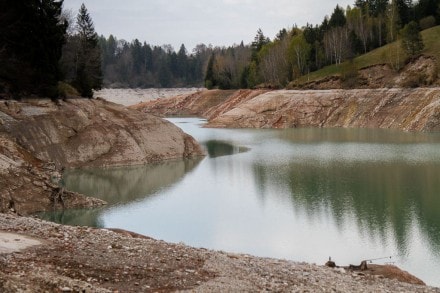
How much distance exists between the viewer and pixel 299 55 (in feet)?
364

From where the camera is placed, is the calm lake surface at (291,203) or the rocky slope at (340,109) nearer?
the calm lake surface at (291,203)

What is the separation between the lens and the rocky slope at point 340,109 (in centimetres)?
7553

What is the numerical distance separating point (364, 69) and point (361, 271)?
83.5m

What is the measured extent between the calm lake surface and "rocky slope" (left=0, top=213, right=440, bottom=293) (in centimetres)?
425

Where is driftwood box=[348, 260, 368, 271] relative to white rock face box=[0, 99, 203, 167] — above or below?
below

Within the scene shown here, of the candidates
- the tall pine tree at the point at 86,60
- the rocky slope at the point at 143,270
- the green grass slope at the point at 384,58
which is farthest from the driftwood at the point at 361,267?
the green grass slope at the point at 384,58

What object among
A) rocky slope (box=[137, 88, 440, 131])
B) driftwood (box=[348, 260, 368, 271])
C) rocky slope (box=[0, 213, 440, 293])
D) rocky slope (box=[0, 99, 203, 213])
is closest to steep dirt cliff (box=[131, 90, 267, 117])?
rocky slope (box=[137, 88, 440, 131])

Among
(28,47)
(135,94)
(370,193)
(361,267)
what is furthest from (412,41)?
(135,94)

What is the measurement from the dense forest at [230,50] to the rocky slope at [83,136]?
2.15m

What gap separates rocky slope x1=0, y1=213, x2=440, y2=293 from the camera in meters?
11.7

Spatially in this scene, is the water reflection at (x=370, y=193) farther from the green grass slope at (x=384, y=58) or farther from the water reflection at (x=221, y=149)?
the green grass slope at (x=384, y=58)

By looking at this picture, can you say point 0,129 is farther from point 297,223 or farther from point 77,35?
point 297,223

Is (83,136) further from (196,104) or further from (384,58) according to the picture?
(196,104)

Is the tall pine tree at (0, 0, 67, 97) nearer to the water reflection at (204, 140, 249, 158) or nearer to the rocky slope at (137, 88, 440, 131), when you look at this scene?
the water reflection at (204, 140, 249, 158)
